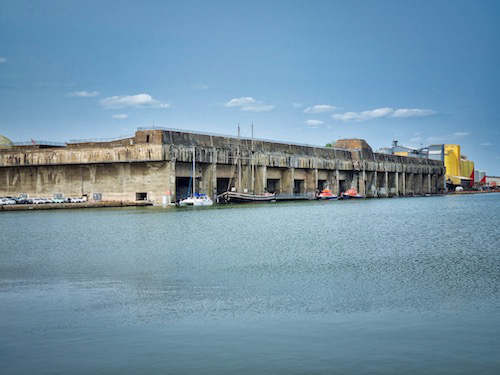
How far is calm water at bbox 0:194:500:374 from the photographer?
847 cm

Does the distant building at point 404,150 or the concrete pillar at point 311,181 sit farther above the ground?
the distant building at point 404,150

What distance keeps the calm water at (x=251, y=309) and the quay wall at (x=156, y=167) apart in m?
41.7

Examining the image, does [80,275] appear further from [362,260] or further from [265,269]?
[362,260]

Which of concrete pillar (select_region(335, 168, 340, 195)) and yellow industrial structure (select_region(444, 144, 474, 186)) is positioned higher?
yellow industrial structure (select_region(444, 144, 474, 186))

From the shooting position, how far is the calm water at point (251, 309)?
8.47 metres

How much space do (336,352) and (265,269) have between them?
28.1ft

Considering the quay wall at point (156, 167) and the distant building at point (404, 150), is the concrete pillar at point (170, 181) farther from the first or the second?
the distant building at point (404, 150)

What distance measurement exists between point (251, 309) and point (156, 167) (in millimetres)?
54601

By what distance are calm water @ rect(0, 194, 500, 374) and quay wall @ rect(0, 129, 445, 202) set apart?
41.7 meters

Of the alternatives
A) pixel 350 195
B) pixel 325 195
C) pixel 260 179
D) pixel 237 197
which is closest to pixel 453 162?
pixel 350 195

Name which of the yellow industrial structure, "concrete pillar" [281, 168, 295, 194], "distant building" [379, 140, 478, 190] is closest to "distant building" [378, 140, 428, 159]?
"distant building" [379, 140, 478, 190]

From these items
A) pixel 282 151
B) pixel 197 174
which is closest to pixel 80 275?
pixel 197 174

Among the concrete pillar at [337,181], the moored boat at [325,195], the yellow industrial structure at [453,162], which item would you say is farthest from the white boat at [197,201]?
the yellow industrial structure at [453,162]

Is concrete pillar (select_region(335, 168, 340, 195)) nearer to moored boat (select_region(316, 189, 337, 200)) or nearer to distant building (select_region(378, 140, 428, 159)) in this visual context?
moored boat (select_region(316, 189, 337, 200))
